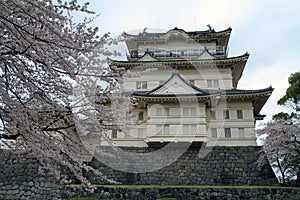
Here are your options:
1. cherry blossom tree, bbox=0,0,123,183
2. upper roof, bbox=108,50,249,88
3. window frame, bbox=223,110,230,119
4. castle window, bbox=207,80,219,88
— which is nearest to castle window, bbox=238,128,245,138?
window frame, bbox=223,110,230,119

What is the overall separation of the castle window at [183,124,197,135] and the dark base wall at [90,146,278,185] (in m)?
0.91

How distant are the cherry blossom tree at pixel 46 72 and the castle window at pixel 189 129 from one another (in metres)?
11.3

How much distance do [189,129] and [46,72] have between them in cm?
1258

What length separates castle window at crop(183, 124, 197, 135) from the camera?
50.2 ft

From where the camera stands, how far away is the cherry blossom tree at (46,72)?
2.90 meters

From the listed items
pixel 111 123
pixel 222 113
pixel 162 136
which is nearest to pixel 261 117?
pixel 222 113

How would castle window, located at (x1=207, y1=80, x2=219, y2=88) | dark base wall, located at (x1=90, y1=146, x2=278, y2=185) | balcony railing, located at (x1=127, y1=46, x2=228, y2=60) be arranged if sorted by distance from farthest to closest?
1. balcony railing, located at (x1=127, y1=46, x2=228, y2=60)
2. castle window, located at (x1=207, y1=80, x2=219, y2=88)
3. dark base wall, located at (x1=90, y1=146, x2=278, y2=185)

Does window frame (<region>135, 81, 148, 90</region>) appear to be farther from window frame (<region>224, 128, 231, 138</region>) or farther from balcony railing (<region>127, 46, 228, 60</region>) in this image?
window frame (<region>224, 128, 231, 138</region>)

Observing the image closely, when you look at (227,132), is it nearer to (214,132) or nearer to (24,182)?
(214,132)

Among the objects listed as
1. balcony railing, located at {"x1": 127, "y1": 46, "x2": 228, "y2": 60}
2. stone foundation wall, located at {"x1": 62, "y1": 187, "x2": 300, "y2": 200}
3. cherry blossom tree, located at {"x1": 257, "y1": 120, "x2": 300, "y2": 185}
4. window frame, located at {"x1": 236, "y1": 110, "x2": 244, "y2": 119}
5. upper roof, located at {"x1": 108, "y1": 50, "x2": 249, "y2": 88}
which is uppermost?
balcony railing, located at {"x1": 127, "y1": 46, "x2": 228, "y2": 60}

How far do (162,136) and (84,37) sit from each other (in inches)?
478

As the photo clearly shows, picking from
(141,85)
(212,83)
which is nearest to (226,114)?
(212,83)

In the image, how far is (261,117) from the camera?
19.8m

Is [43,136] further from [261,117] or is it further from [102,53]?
[261,117]
